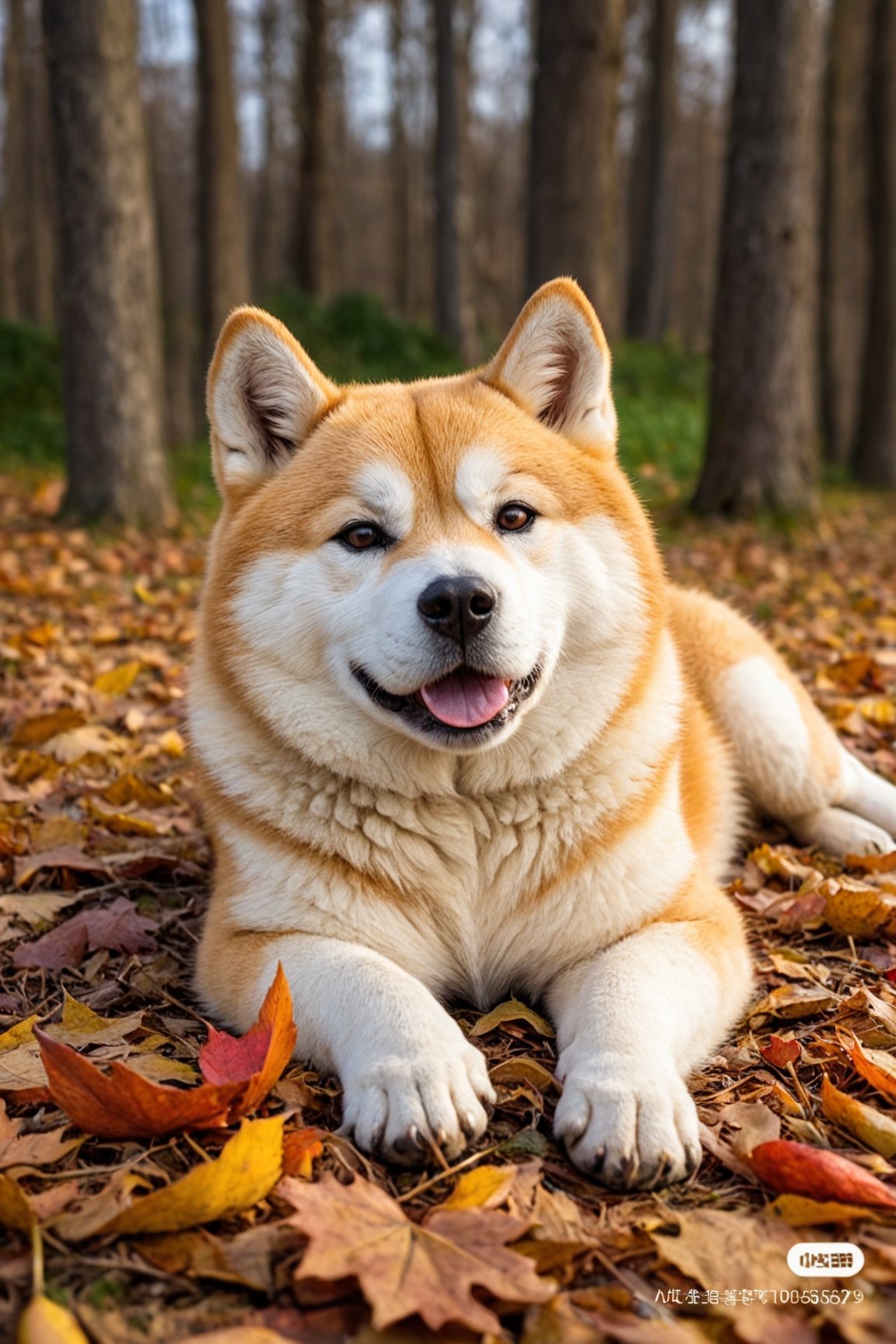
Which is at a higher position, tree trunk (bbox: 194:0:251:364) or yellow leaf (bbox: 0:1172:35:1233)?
tree trunk (bbox: 194:0:251:364)

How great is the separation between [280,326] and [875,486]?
1121 centimetres

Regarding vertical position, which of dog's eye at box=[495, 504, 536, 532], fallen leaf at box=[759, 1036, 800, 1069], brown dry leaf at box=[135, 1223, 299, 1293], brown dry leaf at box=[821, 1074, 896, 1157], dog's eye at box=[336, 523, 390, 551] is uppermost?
dog's eye at box=[495, 504, 536, 532]

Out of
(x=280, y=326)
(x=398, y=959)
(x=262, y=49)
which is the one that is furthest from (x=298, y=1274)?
(x=262, y=49)

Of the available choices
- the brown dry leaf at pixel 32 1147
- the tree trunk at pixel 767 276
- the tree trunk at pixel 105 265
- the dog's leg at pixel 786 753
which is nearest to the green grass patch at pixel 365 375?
the tree trunk at pixel 767 276

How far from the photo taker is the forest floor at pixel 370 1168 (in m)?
Result: 1.61

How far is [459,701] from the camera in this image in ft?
8.00

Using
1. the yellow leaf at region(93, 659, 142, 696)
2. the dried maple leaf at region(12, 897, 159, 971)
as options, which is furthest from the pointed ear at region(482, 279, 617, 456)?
the yellow leaf at region(93, 659, 142, 696)

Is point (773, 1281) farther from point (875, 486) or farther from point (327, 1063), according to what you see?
point (875, 486)

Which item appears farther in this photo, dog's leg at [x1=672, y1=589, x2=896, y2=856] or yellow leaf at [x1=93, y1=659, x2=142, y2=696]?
yellow leaf at [x1=93, y1=659, x2=142, y2=696]

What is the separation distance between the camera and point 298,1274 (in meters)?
1.60

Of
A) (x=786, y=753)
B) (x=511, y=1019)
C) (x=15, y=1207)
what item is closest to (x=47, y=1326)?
(x=15, y=1207)

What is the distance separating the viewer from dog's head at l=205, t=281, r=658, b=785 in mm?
2408

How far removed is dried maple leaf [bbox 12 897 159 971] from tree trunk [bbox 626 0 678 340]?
63.9 ft

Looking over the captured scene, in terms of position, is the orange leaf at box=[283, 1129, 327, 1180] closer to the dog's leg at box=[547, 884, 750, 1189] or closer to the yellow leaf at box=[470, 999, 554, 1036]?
the dog's leg at box=[547, 884, 750, 1189]
